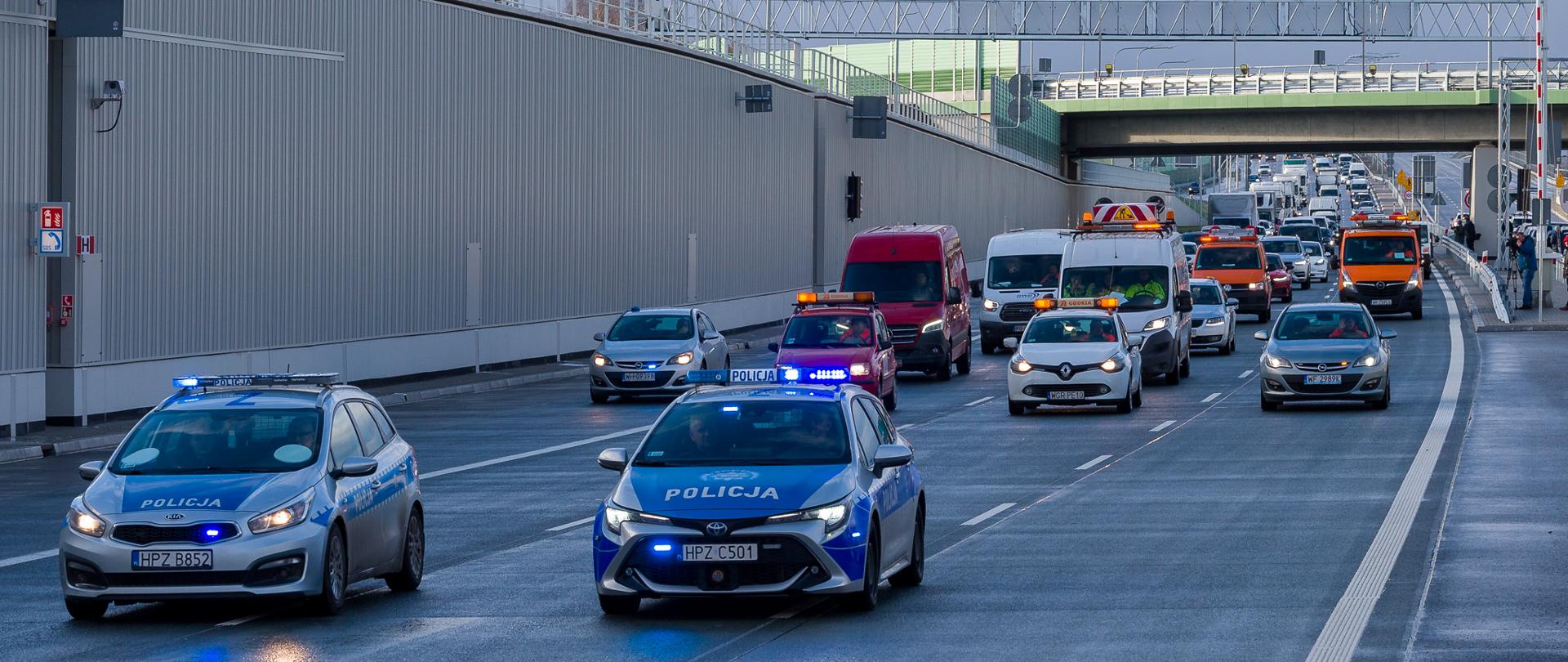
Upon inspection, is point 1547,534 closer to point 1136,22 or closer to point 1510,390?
point 1510,390

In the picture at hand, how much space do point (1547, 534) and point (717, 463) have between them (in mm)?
6993

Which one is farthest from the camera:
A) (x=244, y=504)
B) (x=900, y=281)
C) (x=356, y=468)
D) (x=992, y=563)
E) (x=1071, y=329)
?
(x=900, y=281)

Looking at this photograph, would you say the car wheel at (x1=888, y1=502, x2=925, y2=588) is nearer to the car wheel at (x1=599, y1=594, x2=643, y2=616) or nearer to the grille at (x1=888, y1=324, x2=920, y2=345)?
the car wheel at (x1=599, y1=594, x2=643, y2=616)

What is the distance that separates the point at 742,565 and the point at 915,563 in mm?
2084

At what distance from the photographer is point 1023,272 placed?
45.5 metres

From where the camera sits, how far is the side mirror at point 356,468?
500 inches

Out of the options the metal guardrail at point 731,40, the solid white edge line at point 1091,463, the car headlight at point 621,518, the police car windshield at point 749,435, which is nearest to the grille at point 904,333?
the metal guardrail at point 731,40

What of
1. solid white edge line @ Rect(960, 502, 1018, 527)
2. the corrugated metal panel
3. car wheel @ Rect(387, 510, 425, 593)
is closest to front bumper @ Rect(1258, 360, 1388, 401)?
solid white edge line @ Rect(960, 502, 1018, 527)

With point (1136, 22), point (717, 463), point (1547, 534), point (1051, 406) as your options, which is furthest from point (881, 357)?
point (1136, 22)

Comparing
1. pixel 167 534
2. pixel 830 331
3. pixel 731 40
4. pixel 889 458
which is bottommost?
pixel 167 534

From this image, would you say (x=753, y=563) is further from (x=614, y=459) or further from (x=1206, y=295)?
(x=1206, y=295)

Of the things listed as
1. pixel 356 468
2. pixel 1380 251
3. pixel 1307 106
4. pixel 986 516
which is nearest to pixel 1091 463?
pixel 986 516

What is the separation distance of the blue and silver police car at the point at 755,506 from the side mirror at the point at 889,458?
11 mm

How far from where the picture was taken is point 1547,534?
15.9m
